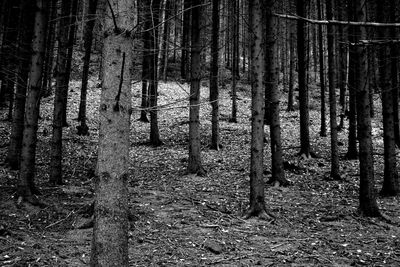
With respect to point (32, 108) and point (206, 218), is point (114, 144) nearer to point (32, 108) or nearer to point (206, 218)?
point (206, 218)

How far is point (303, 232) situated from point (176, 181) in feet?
16.1

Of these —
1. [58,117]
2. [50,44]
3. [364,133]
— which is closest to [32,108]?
[58,117]

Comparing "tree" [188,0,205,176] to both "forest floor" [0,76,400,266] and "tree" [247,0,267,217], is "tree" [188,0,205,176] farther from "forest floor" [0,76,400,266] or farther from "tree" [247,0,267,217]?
"tree" [247,0,267,217]

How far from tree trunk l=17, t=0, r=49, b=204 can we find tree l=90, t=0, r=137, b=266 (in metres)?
5.69

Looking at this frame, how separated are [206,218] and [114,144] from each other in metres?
5.34

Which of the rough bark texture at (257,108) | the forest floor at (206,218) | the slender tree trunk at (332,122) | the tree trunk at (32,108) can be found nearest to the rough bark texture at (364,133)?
the forest floor at (206,218)

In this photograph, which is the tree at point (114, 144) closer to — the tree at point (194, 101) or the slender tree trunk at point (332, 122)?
the tree at point (194, 101)

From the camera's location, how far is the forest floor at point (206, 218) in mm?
6102

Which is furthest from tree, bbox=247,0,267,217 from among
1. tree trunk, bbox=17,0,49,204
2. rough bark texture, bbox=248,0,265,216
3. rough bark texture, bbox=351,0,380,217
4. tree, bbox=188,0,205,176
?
tree trunk, bbox=17,0,49,204

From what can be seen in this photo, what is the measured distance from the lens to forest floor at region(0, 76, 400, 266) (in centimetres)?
610

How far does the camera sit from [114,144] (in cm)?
324

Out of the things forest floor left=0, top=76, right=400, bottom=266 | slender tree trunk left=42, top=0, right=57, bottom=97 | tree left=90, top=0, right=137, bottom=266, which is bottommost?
forest floor left=0, top=76, right=400, bottom=266

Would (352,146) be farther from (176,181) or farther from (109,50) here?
(109,50)

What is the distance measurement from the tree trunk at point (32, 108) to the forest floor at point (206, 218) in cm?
45
